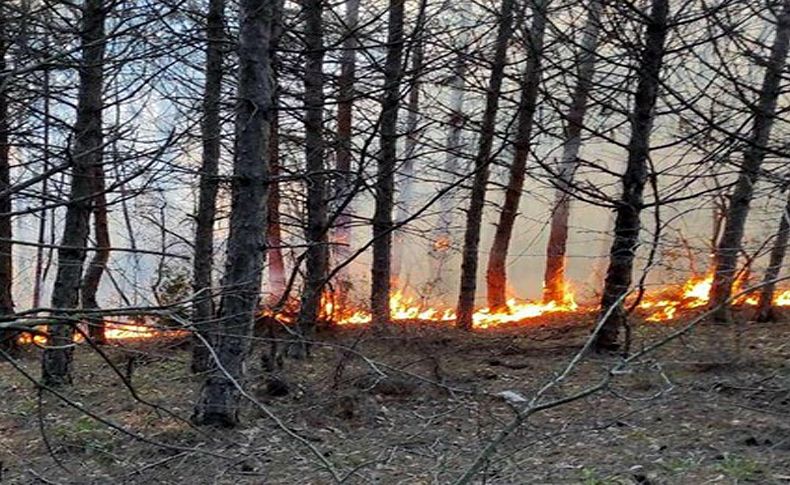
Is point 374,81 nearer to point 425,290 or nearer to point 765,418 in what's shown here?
point 425,290

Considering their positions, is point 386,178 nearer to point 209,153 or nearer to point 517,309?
point 209,153

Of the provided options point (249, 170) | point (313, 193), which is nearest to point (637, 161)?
point (313, 193)

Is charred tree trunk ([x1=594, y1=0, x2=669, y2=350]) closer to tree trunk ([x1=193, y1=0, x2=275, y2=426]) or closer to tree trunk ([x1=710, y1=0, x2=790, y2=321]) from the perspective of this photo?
tree trunk ([x1=710, y1=0, x2=790, y2=321])

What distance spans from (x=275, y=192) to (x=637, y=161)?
19.3 ft

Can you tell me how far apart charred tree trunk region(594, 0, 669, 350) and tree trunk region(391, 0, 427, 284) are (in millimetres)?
2118

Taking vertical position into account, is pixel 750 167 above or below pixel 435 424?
above

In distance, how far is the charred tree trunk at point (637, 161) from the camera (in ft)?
20.5

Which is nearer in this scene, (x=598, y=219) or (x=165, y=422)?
(x=165, y=422)

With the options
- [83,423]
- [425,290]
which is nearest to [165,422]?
[83,423]

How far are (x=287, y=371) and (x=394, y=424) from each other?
195 centimetres

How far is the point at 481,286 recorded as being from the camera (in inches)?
720

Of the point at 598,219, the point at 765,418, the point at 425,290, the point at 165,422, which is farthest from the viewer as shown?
the point at 598,219

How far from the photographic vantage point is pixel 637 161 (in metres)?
6.68

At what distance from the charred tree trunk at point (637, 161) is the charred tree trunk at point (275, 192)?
10.5 ft
